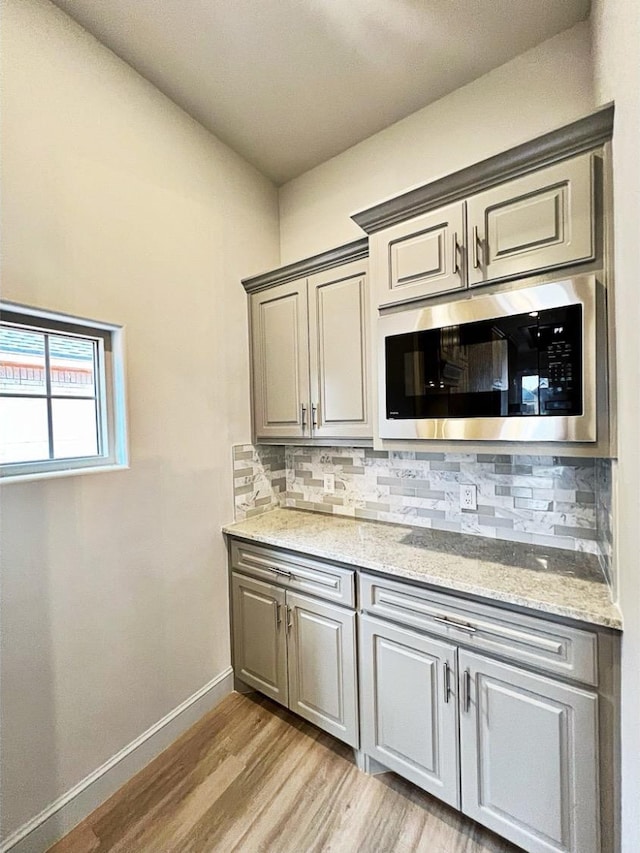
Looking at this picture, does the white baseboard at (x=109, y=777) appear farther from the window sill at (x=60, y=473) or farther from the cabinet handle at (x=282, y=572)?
the window sill at (x=60, y=473)

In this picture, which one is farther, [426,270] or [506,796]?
[426,270]

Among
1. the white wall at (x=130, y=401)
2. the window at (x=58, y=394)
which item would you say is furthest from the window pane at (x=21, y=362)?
the white wall at (x=130, y=401)

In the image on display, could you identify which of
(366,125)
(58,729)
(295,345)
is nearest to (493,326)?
(295,345)

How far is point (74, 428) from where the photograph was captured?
1511 millimetres

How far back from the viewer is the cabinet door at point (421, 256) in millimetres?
1404

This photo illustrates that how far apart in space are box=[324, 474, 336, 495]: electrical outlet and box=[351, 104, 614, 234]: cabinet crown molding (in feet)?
4.45

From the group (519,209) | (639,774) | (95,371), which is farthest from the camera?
(95,371)

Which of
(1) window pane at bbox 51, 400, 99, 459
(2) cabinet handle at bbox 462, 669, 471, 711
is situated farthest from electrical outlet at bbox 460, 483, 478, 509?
(1) window pane at bbox 51, 400, 99, 459

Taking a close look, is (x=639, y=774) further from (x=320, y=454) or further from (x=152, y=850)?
(x=320, y=454)

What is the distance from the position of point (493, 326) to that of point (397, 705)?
4.92 feet

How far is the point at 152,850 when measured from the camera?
1.31m

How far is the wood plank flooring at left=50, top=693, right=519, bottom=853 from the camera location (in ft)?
4.32

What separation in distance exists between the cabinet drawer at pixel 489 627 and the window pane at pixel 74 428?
128 centimetres

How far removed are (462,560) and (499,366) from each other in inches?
30.5
